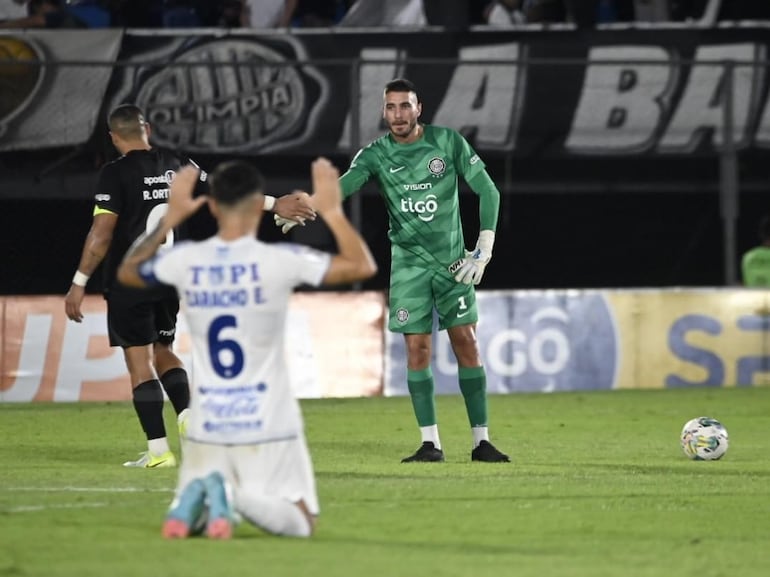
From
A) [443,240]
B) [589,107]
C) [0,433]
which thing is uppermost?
[589,107]

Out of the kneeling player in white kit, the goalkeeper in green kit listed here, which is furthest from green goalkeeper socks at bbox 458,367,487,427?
the kneeling player in white kit

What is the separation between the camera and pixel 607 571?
21.7 ft

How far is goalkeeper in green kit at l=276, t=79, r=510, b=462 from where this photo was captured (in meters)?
10.9

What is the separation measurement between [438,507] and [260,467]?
149 cm

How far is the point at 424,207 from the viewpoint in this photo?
35.9 feet

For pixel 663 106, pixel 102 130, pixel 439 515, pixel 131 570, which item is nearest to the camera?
pixel 131 570

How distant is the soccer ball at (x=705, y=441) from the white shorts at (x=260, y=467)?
4401mm

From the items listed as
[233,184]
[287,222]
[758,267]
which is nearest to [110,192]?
[287,222]

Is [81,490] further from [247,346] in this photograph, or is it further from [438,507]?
[247,346]

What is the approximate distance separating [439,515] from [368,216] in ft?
35.3

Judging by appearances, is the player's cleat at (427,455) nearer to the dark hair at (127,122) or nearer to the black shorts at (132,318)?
the black shorts at (132,318)

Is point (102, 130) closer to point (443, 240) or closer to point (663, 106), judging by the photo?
point (663, 106)

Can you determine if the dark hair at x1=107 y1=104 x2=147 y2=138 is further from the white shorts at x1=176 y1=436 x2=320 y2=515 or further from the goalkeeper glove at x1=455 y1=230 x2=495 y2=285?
the white shorts at x1=176 y1=436 x2=320 y2=515

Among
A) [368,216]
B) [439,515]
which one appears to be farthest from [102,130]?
[439,515]
